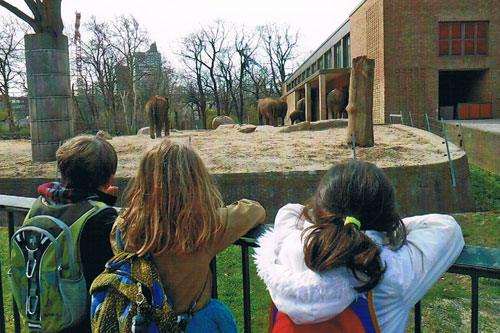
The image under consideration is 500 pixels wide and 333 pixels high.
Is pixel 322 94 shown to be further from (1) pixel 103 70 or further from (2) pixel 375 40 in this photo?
(1) pixel 103 70

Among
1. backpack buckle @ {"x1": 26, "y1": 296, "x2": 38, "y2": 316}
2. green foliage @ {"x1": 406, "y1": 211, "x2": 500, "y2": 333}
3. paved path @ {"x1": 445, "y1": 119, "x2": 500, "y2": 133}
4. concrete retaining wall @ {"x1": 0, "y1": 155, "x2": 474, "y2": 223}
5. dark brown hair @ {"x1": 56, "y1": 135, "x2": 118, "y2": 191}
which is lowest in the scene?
green foliage @ {"x1": 406, "y1": 211, "x2": 500, "y2": 333}

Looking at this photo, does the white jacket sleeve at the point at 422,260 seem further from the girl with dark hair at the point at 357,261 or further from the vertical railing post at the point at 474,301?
the vertical railing post at the point at 474,301

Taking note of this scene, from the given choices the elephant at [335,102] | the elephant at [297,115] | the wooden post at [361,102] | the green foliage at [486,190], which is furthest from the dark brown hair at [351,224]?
the elephant at [297,115]

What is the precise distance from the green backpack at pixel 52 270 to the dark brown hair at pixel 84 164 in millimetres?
149

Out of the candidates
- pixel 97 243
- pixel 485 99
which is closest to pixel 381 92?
pixel 485 99

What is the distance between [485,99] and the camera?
26.3 m

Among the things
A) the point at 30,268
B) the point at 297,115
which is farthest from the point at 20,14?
the point at 297,115

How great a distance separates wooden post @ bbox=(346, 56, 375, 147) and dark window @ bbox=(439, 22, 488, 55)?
553 inches

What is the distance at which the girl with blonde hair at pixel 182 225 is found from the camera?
71.2 inches

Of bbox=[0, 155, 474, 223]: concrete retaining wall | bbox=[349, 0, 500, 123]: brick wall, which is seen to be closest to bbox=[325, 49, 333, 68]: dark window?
bbox=[349, 0, 500, 123]: brick wall

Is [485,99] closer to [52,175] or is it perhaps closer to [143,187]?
[52,175]

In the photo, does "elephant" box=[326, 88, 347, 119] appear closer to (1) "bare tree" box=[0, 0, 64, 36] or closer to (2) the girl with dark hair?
(1) "bare tree" box=[0, 0, 64, 36]

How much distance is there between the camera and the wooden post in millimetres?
13680

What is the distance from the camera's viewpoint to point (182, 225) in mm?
1791
